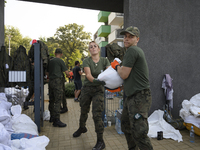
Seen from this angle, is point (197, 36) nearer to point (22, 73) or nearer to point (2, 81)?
point (22, 73)

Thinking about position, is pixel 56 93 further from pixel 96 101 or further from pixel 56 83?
pixel 96 101

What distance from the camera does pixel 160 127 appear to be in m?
4.18

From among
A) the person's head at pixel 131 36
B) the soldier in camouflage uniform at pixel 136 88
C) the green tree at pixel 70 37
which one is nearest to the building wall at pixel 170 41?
the person's head at pixel 131 36

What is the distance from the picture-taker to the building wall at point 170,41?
4574 mm

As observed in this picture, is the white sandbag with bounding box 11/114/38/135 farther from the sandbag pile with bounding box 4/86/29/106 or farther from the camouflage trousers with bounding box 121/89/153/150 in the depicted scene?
the camouflage trousers with bounding box 121/89/153/150

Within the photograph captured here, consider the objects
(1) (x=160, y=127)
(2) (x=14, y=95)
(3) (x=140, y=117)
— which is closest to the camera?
(3) (x=140, y=117)

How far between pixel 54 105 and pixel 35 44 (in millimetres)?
1872

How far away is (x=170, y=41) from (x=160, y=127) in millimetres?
2641

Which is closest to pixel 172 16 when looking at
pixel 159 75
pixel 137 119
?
pixel 159 75

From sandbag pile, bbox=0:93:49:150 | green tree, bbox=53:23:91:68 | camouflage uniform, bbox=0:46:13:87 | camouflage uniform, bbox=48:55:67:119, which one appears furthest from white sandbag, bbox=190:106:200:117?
green tree, bbox=53:23:91:68

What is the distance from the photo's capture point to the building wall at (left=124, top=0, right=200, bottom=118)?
4574mm

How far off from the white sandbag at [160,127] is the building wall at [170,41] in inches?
10.7

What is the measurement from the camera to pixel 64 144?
137 inches

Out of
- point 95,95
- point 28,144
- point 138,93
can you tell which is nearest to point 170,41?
point 95,95
